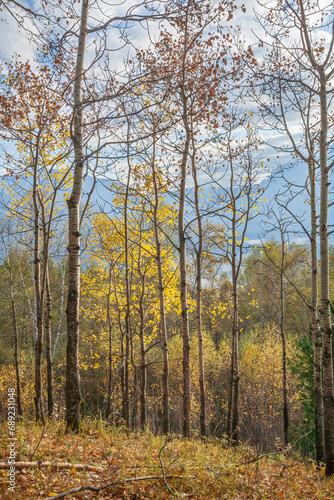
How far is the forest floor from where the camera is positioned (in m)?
2.89

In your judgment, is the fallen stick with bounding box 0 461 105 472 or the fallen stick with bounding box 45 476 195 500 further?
the fallen stick with bounding box 0 461 105 472

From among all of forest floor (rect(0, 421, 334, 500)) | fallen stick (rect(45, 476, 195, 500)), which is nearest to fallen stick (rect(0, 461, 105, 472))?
forest floor (rect(0, 421, 334, 500))

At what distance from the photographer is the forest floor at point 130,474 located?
9.49 feet

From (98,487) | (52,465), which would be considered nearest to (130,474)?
(98,487)

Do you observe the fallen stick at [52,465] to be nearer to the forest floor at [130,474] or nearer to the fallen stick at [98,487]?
the forest floor at [130,474]

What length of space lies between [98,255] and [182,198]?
5.62 meters

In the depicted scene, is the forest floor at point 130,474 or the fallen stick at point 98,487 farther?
the forest floor at point 130,474

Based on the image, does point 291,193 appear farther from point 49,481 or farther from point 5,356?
point 5,356

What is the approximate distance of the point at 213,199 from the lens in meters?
8.65

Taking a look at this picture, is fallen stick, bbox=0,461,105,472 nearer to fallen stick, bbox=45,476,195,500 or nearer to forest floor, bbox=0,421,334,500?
forest floor, bbox=0,421,334,500

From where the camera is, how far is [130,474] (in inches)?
126

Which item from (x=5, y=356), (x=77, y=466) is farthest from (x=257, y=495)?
(x=5, y=356)

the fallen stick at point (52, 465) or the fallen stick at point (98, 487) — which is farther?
the fallen stick at point (52, 465)

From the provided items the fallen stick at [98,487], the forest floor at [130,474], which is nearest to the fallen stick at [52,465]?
the forest floor at [130,474]
